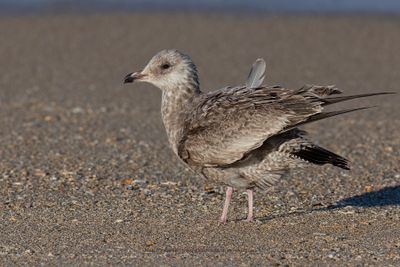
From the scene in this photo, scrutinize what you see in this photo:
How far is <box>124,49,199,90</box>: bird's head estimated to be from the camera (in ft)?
28.5

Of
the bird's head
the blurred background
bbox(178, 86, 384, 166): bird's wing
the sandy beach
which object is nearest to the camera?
the sandy beach

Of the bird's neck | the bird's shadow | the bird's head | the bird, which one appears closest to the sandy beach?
the bird's shadow

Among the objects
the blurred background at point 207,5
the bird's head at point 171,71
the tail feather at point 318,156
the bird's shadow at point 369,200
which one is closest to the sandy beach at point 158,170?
the bird's shadow at point 369,200

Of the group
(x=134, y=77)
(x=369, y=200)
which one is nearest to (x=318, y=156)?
(x=369, y=200)

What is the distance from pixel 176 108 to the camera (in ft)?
28.0

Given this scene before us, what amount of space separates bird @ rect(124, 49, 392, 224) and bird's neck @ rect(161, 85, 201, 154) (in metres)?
0.01

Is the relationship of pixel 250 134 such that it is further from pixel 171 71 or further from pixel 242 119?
pixel 171 71

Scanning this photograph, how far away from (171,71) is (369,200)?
246cm

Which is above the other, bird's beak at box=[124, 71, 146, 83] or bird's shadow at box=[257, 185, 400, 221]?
bird's beak at box=[124, 71, 146, 83]

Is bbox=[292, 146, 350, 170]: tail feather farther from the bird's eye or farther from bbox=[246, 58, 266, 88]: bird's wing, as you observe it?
the bird's eye

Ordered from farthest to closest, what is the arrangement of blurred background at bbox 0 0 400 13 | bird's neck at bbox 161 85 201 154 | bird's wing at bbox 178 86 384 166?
blurred background at bbox 0 0 400 13
bird's neck at bbox 161 85 201 154
bird's wing at bbox 178 86 384 166

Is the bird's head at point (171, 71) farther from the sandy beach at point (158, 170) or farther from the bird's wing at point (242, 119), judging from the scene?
the sandy beach at point (158, 170)

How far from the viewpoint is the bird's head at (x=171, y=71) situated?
Answer: 28.5ft

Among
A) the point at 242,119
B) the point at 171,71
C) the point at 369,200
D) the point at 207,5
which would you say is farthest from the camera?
the point at 207,5
